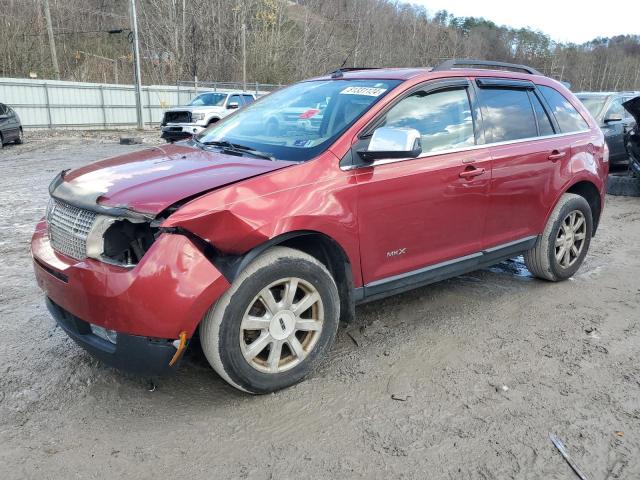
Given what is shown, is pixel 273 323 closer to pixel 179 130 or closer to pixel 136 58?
pixel 179 130

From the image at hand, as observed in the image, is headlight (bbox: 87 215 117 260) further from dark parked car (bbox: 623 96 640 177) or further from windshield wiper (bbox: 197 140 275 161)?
dark parked car (bbox: 623 96 640 177)

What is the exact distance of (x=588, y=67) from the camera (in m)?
87.3

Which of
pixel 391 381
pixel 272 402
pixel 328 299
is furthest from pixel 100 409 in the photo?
pixel 391 381

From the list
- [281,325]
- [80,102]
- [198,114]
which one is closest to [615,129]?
[281,325]

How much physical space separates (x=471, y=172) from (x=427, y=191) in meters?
0.46

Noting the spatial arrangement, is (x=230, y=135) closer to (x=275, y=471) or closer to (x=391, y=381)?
(x=391, y=381)

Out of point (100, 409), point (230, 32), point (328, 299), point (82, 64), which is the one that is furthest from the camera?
point (230, 32)

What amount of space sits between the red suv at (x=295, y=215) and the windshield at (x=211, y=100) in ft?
49.9

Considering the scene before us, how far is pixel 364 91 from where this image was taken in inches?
139

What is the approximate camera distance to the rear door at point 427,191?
320 cm

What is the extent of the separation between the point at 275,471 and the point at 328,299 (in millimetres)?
991

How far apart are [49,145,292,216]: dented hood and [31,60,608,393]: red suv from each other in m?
0.01

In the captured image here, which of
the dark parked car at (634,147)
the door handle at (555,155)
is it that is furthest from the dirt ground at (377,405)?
the dark parked car at (634,147)

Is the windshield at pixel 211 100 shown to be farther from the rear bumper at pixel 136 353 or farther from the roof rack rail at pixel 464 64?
the rear bumper at pixel 136 353
